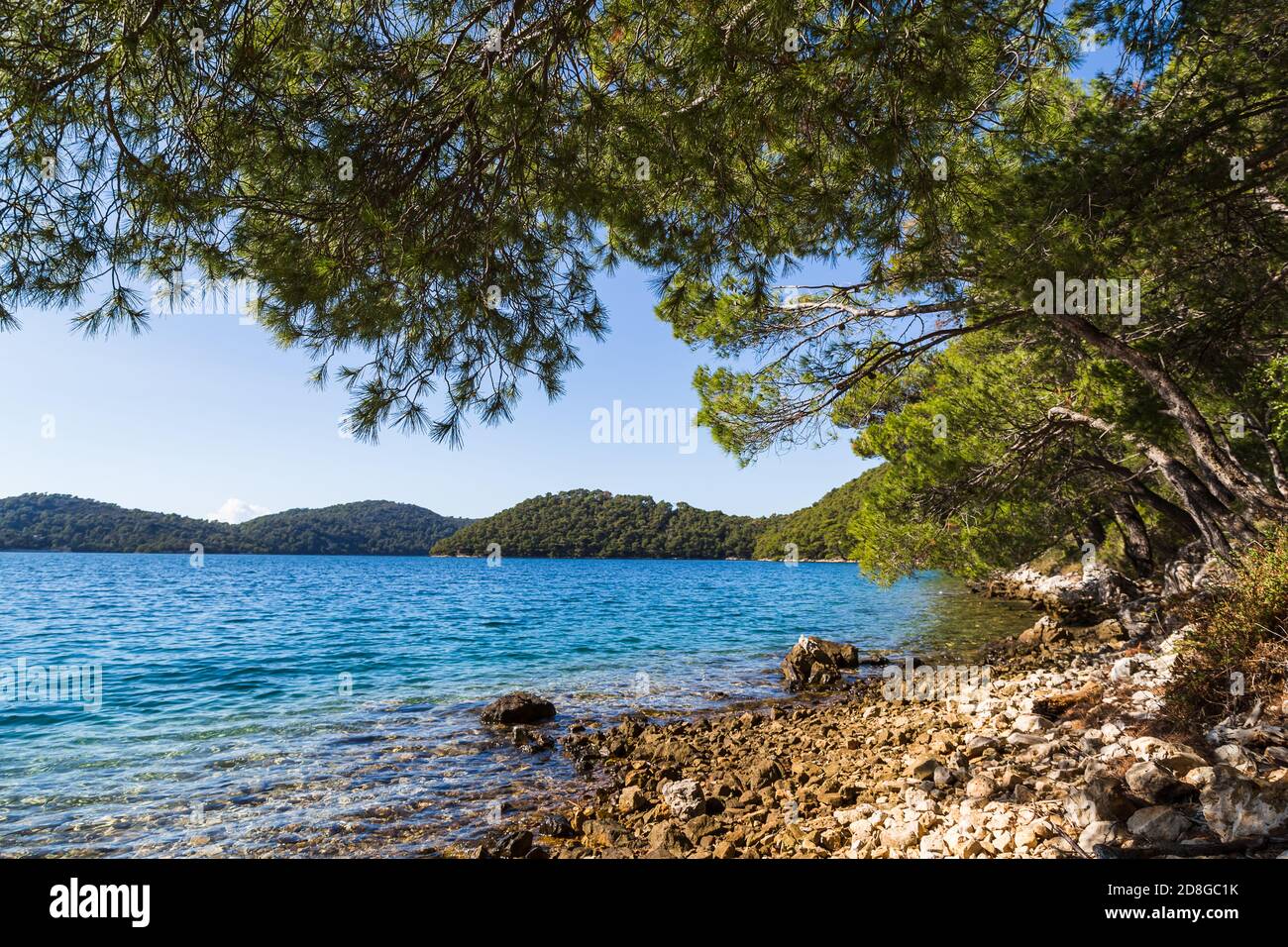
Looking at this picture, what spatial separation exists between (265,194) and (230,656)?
17.1 metres

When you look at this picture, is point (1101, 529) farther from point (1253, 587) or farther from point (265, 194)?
point (265, 194)

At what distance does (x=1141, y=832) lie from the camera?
3635mm

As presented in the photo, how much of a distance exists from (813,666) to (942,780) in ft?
26.9

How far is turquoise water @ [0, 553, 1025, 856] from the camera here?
21.6ft

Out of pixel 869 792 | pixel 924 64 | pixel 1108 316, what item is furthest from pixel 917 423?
pixel 924 64

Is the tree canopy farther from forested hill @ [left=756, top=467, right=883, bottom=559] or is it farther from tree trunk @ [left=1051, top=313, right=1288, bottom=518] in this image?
forested hill @ [left=756, top=467, right=883, bottom=559]

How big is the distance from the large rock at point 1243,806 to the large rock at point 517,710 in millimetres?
8457

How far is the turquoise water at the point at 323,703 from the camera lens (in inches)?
259

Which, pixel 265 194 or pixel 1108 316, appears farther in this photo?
pixel 1108 316

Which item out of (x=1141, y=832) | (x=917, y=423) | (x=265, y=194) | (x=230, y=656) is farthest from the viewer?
(x=230, y=656)

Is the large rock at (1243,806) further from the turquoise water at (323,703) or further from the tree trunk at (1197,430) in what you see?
the turquoise water at (323,703)
